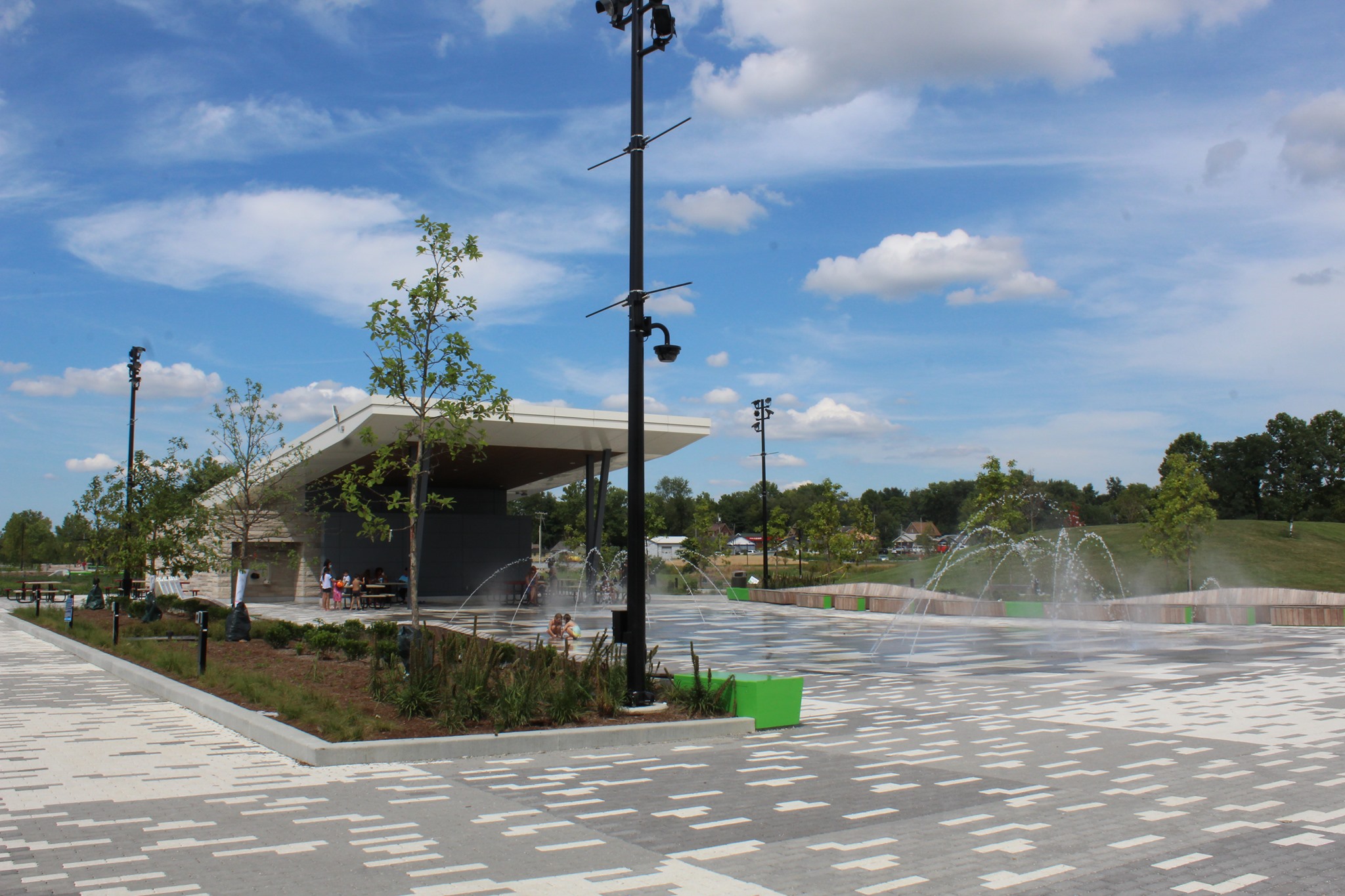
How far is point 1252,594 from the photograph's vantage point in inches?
1347

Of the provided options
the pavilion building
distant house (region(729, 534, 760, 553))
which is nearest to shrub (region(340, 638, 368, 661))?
the pavilion building

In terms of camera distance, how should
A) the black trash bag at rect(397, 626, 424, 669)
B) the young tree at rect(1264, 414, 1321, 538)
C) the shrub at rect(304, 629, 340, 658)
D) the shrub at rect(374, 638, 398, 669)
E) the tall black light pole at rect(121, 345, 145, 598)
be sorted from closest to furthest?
the shrub at rect(374, 638, 398, 669)
the black trash bag at rect(397, 626, 424, 669)
the shrub at rect(304, 629, 340, 658)
the tall black light pole at rect(121, 345, 145, 598)
the young tree at rect(1264, 414, 1321, 538)

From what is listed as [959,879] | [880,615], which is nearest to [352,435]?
[880,615]

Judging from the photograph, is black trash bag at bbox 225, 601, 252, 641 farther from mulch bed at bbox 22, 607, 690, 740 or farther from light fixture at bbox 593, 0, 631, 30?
light fixture at bbox 593, 0, 631, 30

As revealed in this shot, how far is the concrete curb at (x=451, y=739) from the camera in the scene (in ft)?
27.9

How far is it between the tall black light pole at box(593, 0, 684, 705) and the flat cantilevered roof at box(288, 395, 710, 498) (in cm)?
1601

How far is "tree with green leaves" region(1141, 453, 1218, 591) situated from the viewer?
39.3 metres

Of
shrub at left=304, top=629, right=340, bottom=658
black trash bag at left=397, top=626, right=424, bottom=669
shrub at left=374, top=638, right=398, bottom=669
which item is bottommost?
shrub at left=304, top=629, right=340, bottom=658

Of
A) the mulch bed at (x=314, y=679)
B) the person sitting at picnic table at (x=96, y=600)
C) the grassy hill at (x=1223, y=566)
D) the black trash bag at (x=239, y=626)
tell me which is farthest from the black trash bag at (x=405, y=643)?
the grassy hill at (x=1223, y=566)

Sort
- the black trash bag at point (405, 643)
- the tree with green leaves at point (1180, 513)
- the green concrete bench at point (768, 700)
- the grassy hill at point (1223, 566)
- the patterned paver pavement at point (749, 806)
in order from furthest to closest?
the grassy hill at point (1223, 566) < the tree with green leaves at point (1180, 513) < the black trash bag at point (405, 643) < the green concrete bench at point (768, 700) < the patterned paver pavement at point (749, 806)

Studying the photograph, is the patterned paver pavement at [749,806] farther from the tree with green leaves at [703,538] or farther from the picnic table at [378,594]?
the tree with green leaves at [703,538]

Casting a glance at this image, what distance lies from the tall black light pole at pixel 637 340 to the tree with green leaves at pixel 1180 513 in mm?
35079

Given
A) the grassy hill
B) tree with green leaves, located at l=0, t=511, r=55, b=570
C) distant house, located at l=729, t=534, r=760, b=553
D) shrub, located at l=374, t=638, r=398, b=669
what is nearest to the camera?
shrub, located at l=374, t=638, r=398, b=669

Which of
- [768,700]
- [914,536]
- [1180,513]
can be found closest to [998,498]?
[1180,513]
